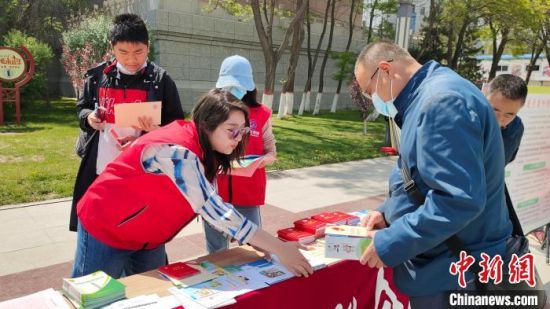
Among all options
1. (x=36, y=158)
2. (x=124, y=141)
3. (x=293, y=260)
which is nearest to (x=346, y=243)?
(x=293, y=260)

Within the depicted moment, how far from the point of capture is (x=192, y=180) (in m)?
1.56

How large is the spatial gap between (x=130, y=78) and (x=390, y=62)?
63.9 inches

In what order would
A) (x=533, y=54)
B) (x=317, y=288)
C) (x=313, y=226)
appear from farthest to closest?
(x=533, y=54)
(x=313, y=226)
(x=317, y=288)

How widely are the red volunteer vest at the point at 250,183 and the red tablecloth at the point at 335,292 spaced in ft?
2.54

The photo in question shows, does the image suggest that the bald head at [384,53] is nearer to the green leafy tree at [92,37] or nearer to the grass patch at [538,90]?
the grass patch at [538,90]

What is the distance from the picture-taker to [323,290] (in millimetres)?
1987

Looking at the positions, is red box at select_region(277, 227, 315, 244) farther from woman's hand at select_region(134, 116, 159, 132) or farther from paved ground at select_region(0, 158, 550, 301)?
paved ground at select_region(0, 158, 550, 301)

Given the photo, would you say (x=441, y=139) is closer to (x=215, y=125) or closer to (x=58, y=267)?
(x=215, y=125)

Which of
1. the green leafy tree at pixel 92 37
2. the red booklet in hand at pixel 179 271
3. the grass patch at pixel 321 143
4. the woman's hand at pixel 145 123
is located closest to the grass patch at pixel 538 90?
the woman's hand at pixel 145 123

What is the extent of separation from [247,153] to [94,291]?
1384 mm

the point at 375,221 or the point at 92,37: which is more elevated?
the point at 92,37

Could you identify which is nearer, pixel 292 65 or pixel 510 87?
pixel 510 87

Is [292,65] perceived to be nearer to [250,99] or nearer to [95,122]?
[250,99]

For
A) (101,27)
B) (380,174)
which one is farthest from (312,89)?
(380,174)
